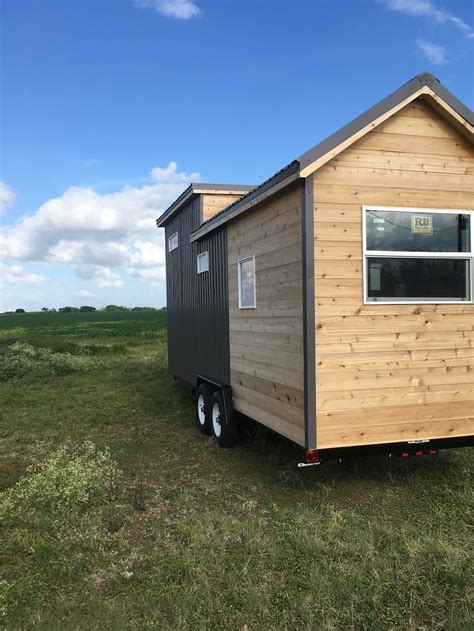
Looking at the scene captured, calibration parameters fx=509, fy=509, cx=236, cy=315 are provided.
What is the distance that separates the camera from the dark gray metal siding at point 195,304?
25.7ft

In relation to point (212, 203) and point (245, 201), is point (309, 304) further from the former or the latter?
point (212, 203)

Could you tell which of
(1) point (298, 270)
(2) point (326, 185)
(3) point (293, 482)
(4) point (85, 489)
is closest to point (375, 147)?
(2) point (326, 185)

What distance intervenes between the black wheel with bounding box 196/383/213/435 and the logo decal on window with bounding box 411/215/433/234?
4295 mm

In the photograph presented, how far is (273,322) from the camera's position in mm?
5754

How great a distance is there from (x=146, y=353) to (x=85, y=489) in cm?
1477

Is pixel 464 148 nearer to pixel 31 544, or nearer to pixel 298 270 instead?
pixel 298 270

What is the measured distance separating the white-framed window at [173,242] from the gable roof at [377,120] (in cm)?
574

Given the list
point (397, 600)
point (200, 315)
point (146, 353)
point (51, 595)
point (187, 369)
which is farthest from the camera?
point (146, 353)

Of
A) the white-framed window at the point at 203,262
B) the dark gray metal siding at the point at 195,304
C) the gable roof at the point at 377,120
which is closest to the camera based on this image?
the gable roof at the point at 377,120

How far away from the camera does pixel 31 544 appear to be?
4355 mm

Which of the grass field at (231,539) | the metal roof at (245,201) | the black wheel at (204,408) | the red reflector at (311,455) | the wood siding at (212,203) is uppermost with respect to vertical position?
the wood siding at (212,203)

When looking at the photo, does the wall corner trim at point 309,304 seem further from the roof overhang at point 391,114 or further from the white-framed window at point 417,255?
the white-framed window at point 417,255

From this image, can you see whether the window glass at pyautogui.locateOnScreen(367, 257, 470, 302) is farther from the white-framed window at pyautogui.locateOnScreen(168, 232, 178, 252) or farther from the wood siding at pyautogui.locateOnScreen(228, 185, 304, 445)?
the white-framed window at pyautogui.locateOnScreen(168, 232, 178, 252)

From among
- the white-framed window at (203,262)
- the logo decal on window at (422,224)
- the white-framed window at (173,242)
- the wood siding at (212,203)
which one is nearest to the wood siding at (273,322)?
the logo decal on window at (422,224)
